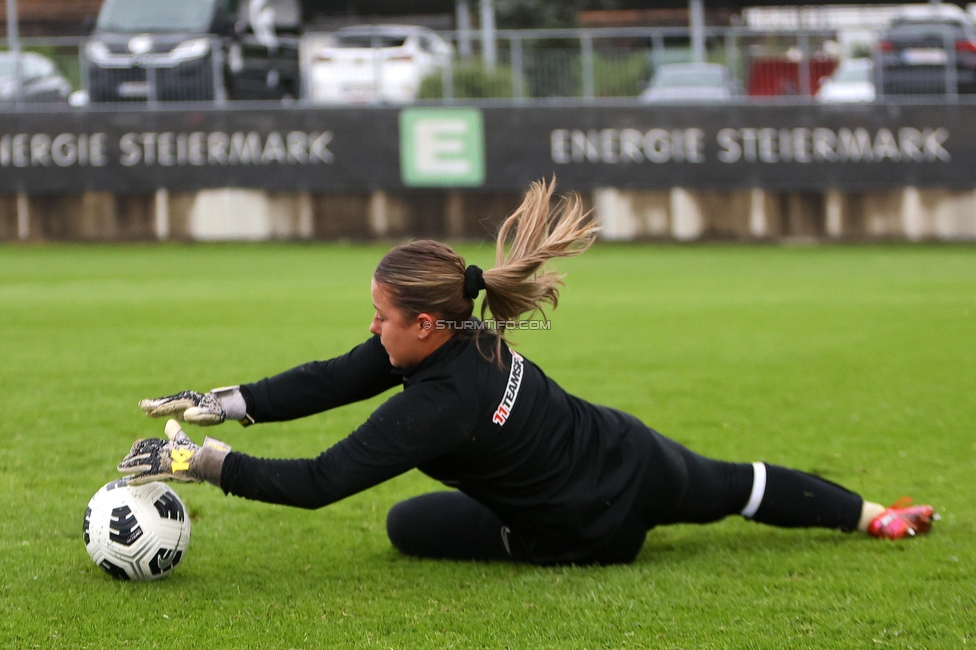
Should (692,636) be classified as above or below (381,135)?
below

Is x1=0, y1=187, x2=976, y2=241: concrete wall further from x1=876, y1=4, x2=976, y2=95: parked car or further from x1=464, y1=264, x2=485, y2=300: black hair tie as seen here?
x1=464, y1=264, x2=485, y2=300: black hair tie

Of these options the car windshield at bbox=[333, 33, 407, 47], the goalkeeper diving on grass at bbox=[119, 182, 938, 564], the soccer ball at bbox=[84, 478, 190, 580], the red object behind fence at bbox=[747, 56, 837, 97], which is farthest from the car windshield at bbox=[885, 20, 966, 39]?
the soccer ball at bbox=[84, 478, 190, 580]

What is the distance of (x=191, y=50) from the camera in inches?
858

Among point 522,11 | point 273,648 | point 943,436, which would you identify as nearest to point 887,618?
point 273,648

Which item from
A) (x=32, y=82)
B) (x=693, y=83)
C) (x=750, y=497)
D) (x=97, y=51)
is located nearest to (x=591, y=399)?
(x=750, y=497)

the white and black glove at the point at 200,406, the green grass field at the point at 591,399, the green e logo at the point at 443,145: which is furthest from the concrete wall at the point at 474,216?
the white and black glove at the point at 200,406

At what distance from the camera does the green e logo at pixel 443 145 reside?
21500 millimetres

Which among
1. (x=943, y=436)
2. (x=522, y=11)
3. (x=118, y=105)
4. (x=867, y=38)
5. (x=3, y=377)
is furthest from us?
(x=522, y=11)

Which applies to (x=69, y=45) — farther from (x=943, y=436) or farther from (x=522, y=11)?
(x=943, y=436)

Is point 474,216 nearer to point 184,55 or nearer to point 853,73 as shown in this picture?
point 184,55

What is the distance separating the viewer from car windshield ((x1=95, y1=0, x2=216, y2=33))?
22266 millimetres

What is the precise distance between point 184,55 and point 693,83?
9673mm

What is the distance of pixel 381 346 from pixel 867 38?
21473mm

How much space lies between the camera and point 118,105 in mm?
21344
